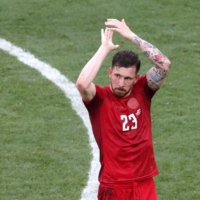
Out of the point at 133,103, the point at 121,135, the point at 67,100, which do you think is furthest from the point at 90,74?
the point at 67,100

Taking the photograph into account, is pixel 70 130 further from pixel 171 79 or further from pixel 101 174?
pixel 101 174

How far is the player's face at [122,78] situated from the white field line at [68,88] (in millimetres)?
2198

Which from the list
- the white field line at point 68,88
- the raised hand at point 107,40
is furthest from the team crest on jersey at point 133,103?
the white field line at point 68,88

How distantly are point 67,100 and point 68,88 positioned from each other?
0.42 meters

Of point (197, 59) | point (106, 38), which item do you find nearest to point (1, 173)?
point (106, 38)

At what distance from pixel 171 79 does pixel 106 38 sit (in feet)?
16.4

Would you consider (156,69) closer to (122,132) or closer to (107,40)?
(107,40)

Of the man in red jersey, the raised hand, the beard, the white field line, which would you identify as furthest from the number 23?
the white field line

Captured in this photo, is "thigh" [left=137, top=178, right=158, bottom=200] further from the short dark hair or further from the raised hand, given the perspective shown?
the raised hand

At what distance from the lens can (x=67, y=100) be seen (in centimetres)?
1014

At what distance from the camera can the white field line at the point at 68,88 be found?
7.91 m

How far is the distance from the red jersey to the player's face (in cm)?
17

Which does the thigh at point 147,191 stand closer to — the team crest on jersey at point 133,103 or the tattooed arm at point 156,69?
the team crest on jersey at point 133,103

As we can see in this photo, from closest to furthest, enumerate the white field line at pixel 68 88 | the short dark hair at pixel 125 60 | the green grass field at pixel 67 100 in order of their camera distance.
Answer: the short dark hair at pixel 125 60 < the white field line at pixel 68 88 < the green grass field at pixel 67 100
